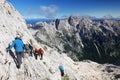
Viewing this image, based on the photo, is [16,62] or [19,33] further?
[19,33]

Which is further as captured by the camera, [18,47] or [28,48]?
[28,48]

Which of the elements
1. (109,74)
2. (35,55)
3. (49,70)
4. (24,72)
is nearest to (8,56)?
(24,72)

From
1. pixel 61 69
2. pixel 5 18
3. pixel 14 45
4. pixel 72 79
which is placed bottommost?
pixel 72 79

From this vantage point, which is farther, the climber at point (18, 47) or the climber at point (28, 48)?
the climber at point (28, 48)

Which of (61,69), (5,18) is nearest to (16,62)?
(5,18)

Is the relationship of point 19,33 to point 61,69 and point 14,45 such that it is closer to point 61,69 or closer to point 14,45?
point 14,45

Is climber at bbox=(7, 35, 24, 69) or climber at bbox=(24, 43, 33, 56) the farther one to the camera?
climber at bbox=(24, 43, 33, 56)

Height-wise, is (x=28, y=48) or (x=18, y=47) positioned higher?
(x=18, y=47)

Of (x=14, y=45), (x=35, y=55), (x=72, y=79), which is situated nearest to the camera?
(x=14, y=45)

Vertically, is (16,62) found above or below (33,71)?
above

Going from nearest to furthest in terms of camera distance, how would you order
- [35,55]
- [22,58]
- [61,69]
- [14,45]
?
[14,45] → [22,58] → [35,55] → [61,69]

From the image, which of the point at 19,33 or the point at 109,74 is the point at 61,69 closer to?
the point at 19,33

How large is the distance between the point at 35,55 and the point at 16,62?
603 cm

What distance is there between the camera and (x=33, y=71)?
28375mm
